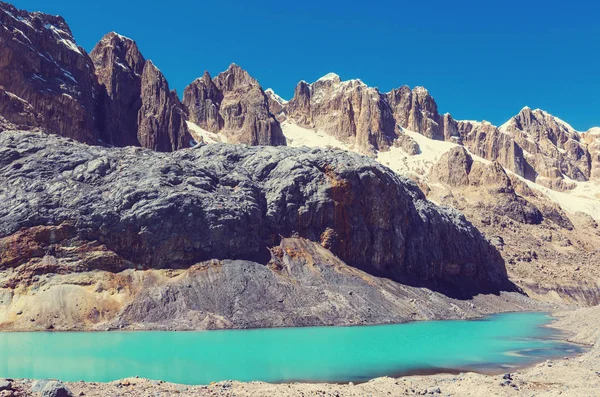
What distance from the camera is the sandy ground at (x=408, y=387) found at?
23.9 meters

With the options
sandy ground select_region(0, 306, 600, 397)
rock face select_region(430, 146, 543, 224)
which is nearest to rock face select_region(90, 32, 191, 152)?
rock face select_region(430, 146, 543, 224)

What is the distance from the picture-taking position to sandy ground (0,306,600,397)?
941 inches

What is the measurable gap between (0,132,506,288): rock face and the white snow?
86.5 metres

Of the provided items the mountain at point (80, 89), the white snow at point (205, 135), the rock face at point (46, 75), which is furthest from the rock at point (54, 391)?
the white snow at point (205, 135)

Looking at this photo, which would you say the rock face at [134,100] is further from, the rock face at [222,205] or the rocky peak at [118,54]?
the rock face at [222,205]

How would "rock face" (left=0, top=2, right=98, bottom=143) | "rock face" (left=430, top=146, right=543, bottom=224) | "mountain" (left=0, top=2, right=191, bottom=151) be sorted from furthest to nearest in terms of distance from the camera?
"rock face" (left=430, top=146, right=543, bottom=224), "mountain" (left=0, top=2, right=191, bottom=151), "rock face" (left=0, top=2, right=98, bottom=143)

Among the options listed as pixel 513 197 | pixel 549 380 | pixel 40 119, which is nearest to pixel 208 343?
pixel 549 380

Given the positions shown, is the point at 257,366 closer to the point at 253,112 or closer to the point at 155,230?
the point at 155,230

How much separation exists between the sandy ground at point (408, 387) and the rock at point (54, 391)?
37.1 inches

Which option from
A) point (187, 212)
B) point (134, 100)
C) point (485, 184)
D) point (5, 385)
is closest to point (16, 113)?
point (134, 100)

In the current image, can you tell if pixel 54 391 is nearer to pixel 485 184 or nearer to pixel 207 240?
pixel 207 240

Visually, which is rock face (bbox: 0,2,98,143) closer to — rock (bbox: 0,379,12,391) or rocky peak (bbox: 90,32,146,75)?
rocky peak (bbox: 90,32,146,75)

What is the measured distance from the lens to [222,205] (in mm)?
76938

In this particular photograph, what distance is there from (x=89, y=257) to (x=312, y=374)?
139ft
